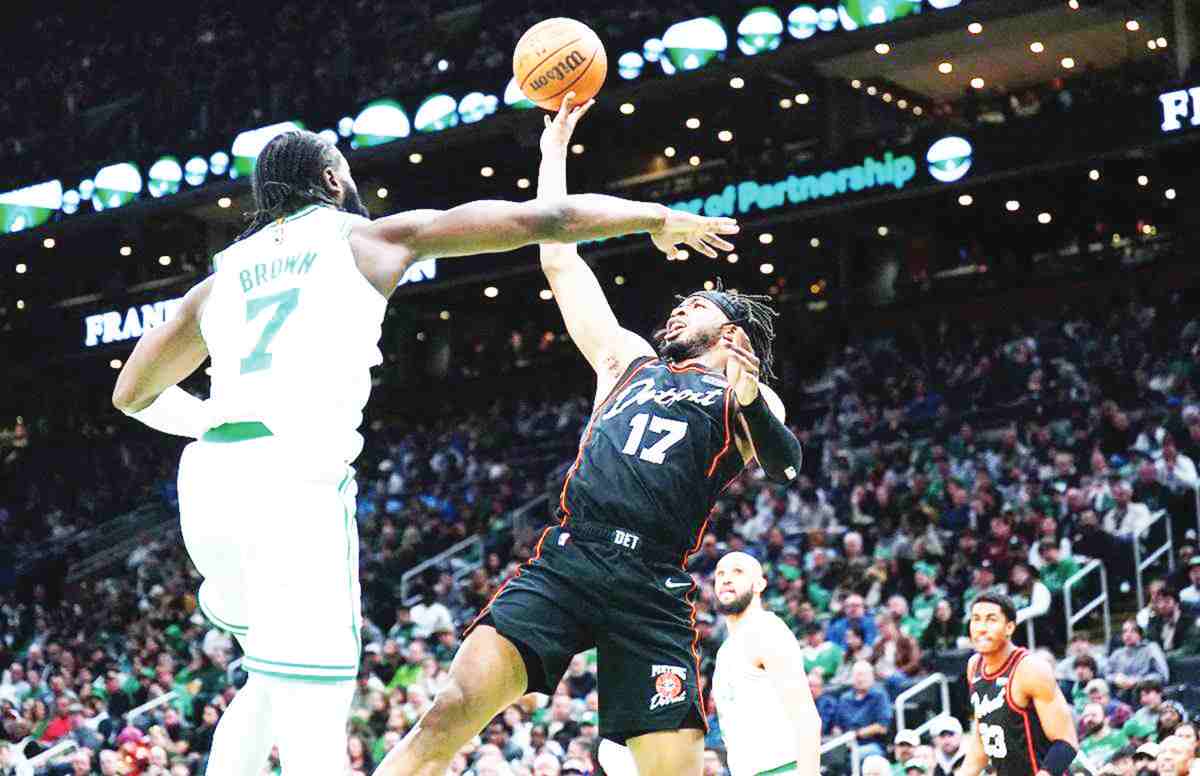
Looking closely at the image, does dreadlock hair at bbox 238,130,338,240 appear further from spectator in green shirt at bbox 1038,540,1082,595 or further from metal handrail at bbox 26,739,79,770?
metal handrail at bbox 26,739,79,770

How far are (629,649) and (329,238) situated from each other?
7.08 feet

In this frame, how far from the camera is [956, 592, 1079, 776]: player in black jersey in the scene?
8758 millimetres

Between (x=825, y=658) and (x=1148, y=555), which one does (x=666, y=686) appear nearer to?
(x=825, y=658)

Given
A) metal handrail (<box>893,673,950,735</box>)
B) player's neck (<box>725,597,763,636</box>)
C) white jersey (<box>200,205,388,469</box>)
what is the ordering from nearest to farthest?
white jersey (<box>200,205,388,469</box>) → player's neck (<box>725,597,763,636</box>) → metal handrail (<box>893,673,950,735</box>)

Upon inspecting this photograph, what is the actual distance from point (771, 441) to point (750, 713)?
335cm

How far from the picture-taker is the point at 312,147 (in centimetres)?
492

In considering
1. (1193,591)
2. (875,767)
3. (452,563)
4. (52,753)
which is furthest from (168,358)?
(452,563)

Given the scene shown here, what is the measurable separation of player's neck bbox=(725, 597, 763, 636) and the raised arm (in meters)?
0.17

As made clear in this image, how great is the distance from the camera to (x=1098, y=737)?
42.1 feet

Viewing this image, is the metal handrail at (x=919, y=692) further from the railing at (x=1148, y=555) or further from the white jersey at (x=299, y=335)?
the white jersey at (x=299, y=335)

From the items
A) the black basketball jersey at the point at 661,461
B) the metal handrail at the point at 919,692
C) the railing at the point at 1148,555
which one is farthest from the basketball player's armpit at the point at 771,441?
the railing at the point at 1148,555

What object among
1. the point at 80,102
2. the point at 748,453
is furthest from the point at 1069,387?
the point at 80,102

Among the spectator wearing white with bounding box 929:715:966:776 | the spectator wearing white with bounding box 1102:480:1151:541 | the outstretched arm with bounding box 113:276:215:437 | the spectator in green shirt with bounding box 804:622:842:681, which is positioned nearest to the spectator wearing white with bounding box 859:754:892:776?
the spectator wearing white with bounding box 929:715:966:776

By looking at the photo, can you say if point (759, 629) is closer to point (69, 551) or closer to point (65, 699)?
point (65, 699)
